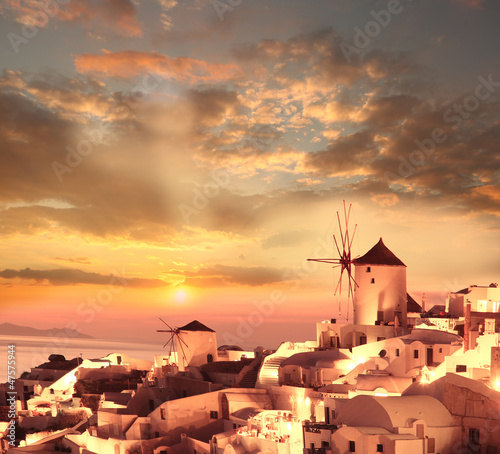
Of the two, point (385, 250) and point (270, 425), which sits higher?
point (385, 250)

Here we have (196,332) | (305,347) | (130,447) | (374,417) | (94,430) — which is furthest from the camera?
(196,332)

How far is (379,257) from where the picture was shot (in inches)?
1559

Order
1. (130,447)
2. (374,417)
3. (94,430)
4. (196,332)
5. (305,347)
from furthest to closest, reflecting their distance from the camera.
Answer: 1. (196,332)
2. (305,347)
3. (94,430)
4. (130,447)
5. (374,417)

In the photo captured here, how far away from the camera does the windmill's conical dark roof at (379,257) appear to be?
3928cm

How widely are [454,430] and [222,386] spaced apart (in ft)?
42.7

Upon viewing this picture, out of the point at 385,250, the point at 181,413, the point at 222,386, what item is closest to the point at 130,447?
the point at 181,413

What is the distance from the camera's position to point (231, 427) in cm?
3086

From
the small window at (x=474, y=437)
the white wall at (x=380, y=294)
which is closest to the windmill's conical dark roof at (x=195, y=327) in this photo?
the white wall at (x=380, y=294)

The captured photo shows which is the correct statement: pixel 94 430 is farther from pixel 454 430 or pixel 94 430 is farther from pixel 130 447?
pixel 454 430

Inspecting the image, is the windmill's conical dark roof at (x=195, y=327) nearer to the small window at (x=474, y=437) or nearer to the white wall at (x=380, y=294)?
the white wall at (x=380, y=294)

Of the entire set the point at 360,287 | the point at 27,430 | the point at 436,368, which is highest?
the point at 360,287

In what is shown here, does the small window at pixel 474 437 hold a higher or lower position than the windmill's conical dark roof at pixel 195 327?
lower

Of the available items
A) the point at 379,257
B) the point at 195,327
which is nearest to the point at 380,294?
the point at 379,257

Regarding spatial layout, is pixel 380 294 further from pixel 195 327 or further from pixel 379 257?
pixel 195 327
